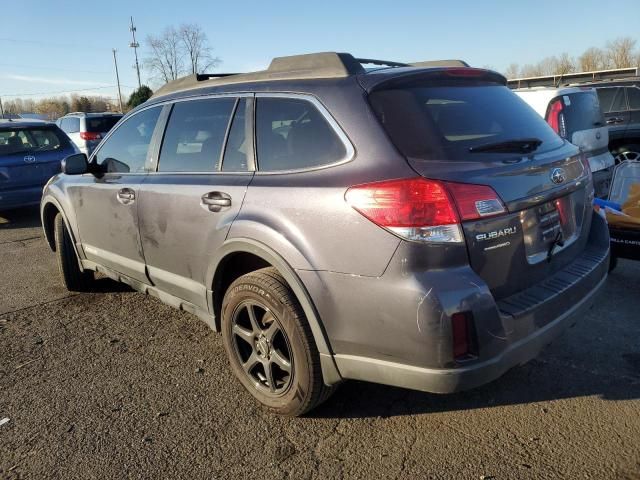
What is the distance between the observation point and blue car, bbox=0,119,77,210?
26.4ft

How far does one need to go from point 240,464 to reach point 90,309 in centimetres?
271

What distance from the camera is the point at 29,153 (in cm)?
829

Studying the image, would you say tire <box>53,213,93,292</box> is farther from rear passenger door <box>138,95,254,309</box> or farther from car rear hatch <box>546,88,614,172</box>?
car rear hatch <box>546,88,614,172</box>

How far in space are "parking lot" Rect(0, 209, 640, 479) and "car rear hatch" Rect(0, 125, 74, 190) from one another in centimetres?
490

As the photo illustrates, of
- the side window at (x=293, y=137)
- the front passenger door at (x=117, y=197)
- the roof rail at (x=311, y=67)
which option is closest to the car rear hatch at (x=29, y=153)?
the front passenger door at (x=117, y=197)

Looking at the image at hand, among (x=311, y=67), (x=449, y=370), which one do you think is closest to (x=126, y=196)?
(x=311, y=67)

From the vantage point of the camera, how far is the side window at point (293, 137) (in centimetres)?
258

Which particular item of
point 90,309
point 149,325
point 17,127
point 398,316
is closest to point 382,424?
point 398,316

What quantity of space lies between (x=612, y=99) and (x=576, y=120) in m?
4.00

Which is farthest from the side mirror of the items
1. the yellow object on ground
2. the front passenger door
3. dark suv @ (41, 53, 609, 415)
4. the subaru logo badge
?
the yellow object on ground

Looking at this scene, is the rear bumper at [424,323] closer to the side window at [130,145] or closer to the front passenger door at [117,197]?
the front passenger door at [117,197]

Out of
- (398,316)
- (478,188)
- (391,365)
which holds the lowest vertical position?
(391,365)

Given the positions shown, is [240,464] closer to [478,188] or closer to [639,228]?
[478,188]

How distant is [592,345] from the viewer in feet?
11.6
